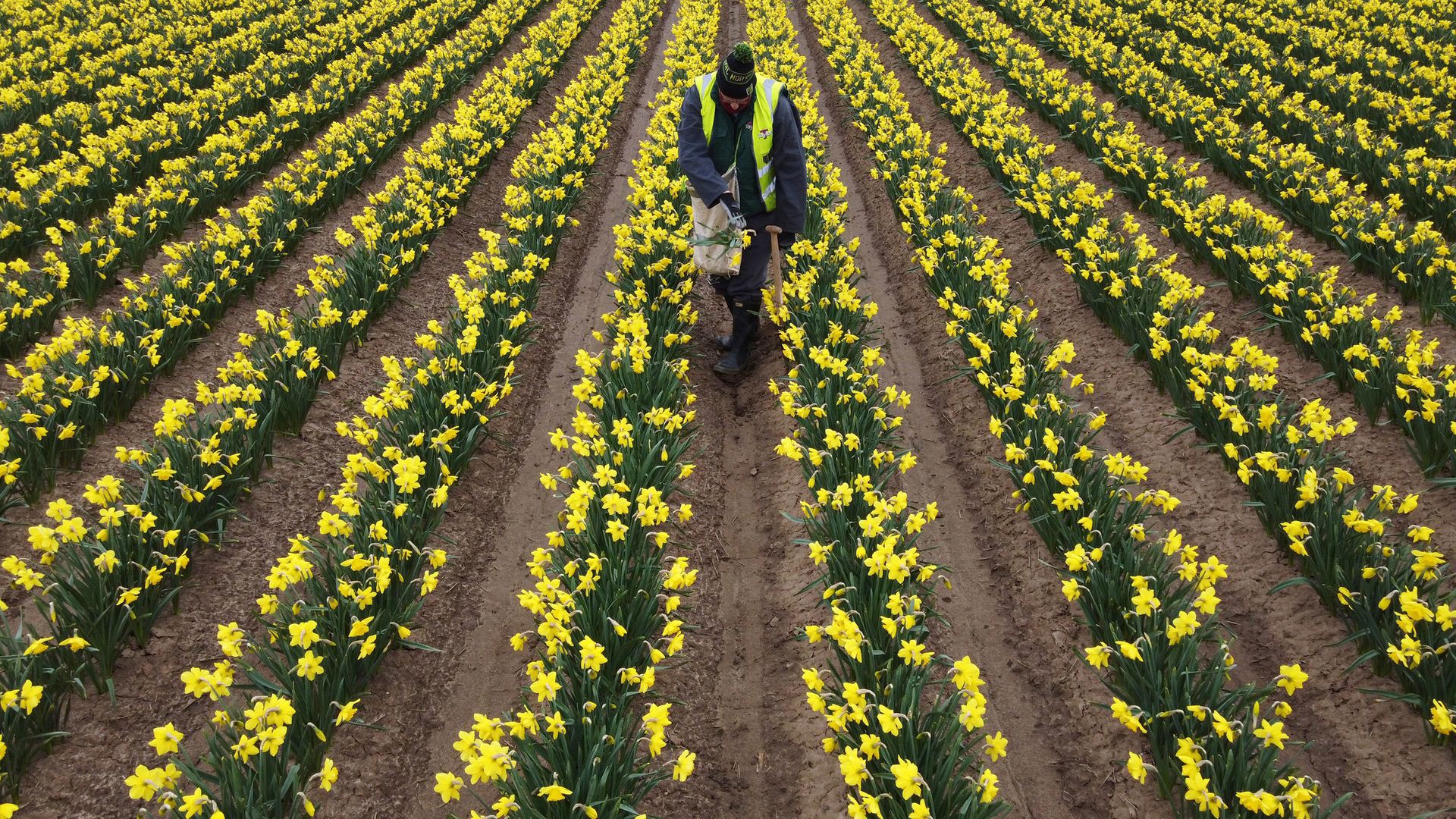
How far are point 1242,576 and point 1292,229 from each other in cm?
473

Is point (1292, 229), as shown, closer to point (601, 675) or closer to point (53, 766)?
point (601, 675)

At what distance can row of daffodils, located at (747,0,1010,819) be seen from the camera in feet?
8.91

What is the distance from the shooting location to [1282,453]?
3.80m

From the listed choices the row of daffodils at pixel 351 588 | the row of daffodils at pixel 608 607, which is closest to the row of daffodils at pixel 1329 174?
the row of daffodils at pixel 608 607

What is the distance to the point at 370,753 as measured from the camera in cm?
325

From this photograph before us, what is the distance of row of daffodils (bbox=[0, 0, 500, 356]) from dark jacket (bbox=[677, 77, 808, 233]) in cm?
408

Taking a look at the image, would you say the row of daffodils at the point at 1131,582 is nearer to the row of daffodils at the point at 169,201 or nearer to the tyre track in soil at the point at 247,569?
the tyre track in soil at the point at 247,569

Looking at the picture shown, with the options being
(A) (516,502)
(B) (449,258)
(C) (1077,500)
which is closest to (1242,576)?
(C) (1077,500)

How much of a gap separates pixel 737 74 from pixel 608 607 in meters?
3.49

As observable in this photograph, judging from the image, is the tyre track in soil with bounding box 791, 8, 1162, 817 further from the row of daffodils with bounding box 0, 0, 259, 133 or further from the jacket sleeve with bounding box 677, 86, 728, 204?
the row of daffodils with bounding box 0, 0, 259, 133

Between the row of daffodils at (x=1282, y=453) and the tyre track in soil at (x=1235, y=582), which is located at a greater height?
the row of daffodils at (x=1282, y=453)

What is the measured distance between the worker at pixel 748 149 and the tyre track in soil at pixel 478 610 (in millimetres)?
1771

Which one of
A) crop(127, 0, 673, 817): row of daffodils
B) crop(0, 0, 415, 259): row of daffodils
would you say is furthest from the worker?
crop(0, 0, 415, 259): row of daffodils

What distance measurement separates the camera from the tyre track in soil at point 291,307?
175 inches
